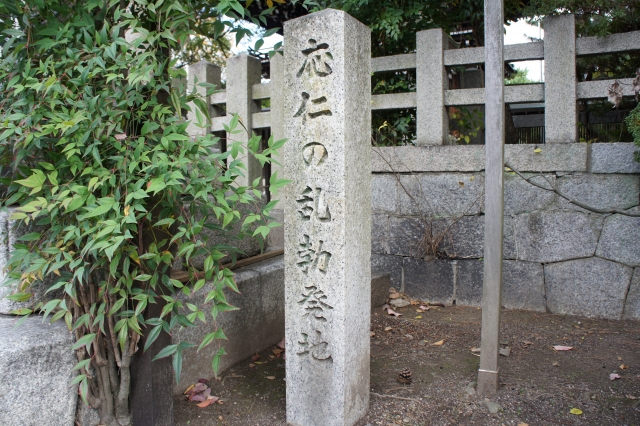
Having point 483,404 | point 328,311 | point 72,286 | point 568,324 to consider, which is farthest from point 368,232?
point 568,324

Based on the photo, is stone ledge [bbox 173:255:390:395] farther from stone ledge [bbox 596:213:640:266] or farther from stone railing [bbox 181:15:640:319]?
stone ledge [bbox 596:213:640:266]

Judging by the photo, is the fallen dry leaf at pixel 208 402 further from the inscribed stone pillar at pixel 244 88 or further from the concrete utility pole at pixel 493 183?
the inscribed stone pillar at pixel 244 88

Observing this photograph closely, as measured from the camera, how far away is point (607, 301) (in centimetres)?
405

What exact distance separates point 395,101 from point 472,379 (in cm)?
259

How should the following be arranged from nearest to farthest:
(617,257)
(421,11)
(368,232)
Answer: (368,232), (617,257), (421,11)

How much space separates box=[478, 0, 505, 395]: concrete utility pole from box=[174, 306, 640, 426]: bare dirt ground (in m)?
0.22

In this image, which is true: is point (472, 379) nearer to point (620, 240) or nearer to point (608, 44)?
point (620, 240)

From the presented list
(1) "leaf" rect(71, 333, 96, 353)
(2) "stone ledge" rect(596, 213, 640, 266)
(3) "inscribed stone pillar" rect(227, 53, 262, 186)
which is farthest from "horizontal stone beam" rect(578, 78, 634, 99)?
(1) "leaf" rect(71, 333, 96, 353)

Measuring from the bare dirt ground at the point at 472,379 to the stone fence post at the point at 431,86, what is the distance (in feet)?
5.30

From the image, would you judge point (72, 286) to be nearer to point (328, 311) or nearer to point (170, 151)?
point (170, 151)

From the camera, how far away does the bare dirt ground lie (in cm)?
273

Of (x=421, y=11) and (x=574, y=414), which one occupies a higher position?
(x=421, y=11)

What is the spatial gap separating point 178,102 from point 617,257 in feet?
11.2

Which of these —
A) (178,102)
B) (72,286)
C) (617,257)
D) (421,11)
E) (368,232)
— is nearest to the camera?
(72,286)
